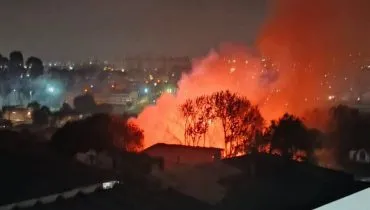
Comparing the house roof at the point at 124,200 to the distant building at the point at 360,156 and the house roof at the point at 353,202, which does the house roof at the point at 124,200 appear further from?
the distant building at the point at 360,156

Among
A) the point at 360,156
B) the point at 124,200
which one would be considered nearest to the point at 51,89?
the point at 124,200

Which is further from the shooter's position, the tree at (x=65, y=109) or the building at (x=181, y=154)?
the building at (x=181, y=154)

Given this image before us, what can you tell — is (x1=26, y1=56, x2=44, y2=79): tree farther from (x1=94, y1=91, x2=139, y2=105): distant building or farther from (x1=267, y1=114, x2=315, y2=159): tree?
(x1=267, y1=114, x2=315, y2=159): tree

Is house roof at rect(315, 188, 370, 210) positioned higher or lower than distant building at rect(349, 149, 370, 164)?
lower

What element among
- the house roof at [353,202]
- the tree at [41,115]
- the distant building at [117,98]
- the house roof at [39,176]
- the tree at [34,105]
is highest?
the distant building at [117,98]

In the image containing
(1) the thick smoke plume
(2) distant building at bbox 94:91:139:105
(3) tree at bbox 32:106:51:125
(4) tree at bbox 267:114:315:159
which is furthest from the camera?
(4) tree at bbox 267:114:315:159

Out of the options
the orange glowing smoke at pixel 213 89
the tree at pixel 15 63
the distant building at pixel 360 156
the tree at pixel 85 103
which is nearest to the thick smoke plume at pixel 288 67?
the orange glowing smoke at pixel 213 89

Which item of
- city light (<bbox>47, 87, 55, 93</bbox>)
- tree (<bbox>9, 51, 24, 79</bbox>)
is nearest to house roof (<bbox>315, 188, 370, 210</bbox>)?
city light (<bbox>47, 87, 55, 93</bbox>)
